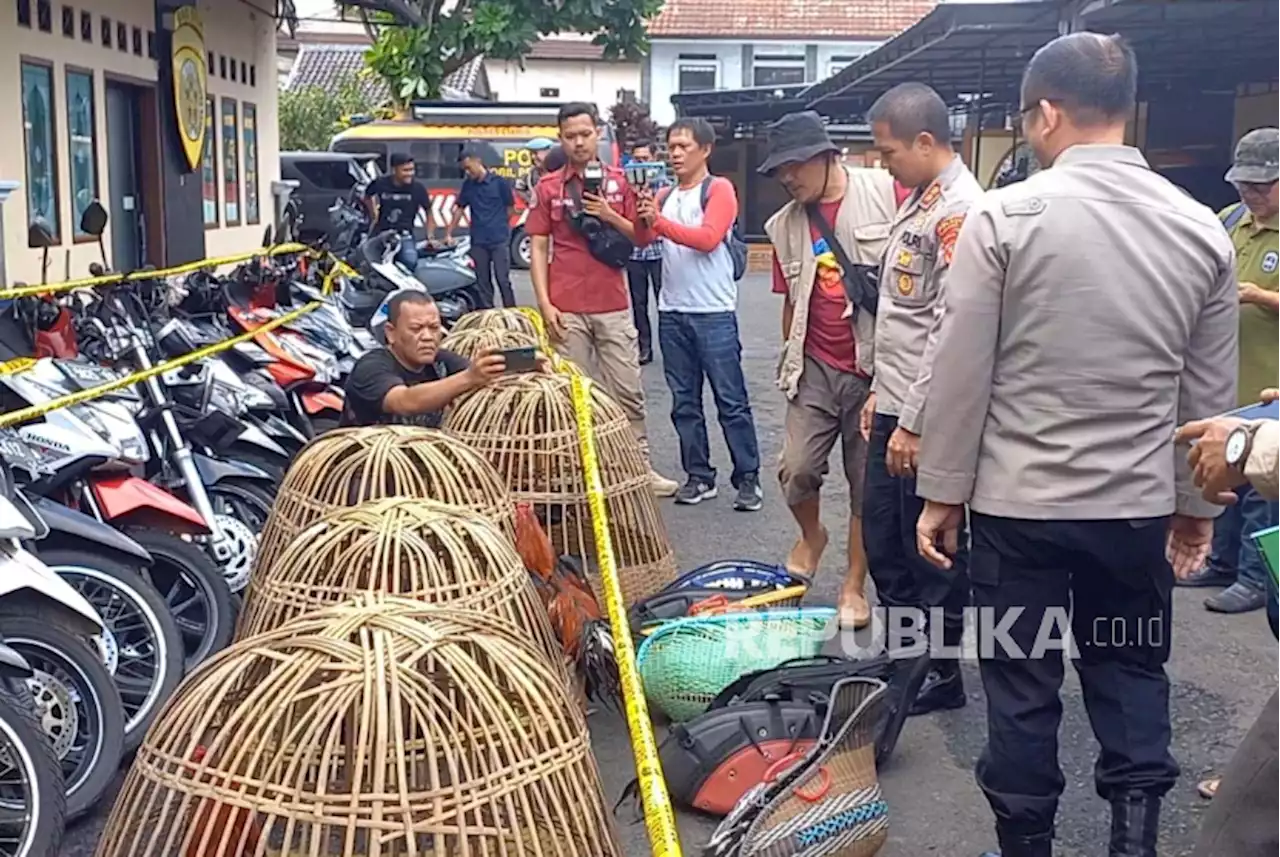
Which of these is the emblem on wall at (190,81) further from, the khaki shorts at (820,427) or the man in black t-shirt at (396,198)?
the khaki shorts at (820,427)

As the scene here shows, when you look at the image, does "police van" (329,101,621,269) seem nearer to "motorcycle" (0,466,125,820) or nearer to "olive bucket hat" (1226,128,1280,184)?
"olive bucket hat" (1226,128,1280,184)

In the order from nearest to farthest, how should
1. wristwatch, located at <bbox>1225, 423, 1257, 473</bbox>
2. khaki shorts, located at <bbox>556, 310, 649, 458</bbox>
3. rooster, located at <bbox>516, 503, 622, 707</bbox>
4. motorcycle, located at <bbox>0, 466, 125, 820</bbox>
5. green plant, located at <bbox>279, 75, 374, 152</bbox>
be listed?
wristwatch, located at <bbox>1225, 423, 1257, 473</bbox> < motorcycle, located at <bbox>0, 466, 125, 820</bbox> < rooster, located at <bbox>516, 503, 622, 707</bbox> < khaki shorts, located at <bbox>556, 310, 649, 458</bbox> < green plant, located at <bbox>279, 75, 374, 152</bbox>

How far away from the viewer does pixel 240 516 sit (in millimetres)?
5078

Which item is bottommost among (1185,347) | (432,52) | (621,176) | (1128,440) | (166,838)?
(166,838)

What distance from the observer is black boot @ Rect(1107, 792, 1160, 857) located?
3178 mm

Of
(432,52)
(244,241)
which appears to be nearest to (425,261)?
(244,241)

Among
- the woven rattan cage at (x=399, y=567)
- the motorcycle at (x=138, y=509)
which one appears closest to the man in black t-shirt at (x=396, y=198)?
the motorcycle at (x=138, y=509)

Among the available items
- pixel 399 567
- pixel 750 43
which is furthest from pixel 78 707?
pixel 750 43

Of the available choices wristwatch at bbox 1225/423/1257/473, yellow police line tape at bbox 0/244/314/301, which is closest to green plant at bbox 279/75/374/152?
yellow police line tape at bbox 0/244/314/301

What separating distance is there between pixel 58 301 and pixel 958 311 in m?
3.77

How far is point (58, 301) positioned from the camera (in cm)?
545

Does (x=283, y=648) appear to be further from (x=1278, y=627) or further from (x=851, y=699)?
(x=1278, y=627)

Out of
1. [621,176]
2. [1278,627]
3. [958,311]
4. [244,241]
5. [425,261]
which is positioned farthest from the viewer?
[244,241]

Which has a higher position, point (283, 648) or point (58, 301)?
point (58, 301)
